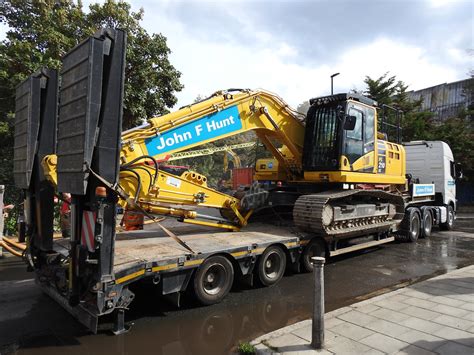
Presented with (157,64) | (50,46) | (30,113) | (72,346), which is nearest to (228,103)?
(30,113)

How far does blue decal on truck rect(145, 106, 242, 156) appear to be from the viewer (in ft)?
19.8

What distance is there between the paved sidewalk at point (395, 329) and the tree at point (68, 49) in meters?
9.38

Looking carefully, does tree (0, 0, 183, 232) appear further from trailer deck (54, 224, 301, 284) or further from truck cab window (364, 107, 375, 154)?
truck cab window (364, 107, 375, 154)

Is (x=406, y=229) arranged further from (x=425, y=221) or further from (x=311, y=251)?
(x=311, y=251)

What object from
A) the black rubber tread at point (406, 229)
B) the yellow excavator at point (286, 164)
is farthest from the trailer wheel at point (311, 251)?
the black rubber tread at point (406, 229)

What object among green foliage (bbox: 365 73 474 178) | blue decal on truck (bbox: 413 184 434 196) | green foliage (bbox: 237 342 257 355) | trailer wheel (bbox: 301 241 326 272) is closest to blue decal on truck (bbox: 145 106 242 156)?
trailer wheel (bbox: 301 241 326 272)

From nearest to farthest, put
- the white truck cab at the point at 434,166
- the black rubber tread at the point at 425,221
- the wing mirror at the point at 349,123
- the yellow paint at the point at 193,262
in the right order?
the yellow paint at the point at 193,262, the wing mirror at the point at 349,123, the black rubber tread at the point at 425,221, the white truck cab at the point at 434,166

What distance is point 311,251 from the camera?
7.58 meters

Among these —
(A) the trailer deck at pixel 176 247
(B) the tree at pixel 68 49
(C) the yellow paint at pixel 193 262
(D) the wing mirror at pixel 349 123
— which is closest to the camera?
(A) the trailer deck at pixel 176 247

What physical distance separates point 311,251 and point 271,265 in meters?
1.28

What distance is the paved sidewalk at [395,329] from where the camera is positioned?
155 inches

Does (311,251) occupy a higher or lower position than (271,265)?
higher

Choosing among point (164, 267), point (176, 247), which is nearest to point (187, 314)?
point (164, 267)

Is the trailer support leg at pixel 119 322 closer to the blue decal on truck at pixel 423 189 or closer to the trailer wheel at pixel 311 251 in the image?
the trailer wheel at pixel 311 251
